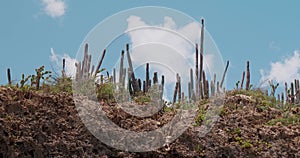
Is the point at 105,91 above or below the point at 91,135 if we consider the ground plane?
above

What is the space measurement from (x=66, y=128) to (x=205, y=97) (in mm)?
3291

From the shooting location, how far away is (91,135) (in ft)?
19.7

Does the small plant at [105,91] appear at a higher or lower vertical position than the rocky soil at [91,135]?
higher

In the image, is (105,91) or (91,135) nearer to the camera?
(91,135)

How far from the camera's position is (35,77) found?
7.20 meters

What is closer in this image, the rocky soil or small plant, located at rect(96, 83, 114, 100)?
the rocky soil

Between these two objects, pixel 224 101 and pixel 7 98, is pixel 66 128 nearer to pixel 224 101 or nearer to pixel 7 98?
pixel 7 98

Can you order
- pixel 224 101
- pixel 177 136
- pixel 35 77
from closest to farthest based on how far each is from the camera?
pixel 177 136
pixel 35 77
pixel 224 101

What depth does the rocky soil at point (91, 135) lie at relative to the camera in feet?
19.0

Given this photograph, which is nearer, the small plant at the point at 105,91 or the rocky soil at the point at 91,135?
the rocky soil at the point at 91,135

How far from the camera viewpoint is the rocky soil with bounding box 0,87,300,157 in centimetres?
580

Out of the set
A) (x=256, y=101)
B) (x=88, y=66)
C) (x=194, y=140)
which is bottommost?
(x=194, y=140)

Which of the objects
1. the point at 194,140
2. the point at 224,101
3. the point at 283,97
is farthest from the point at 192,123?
the point at 283,97

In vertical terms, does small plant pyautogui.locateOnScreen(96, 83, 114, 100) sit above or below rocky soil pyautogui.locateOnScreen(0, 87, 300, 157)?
above
